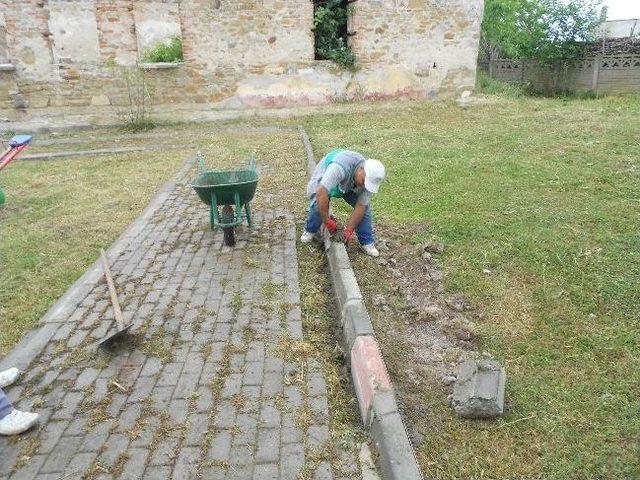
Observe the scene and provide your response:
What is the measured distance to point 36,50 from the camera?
1235 cm

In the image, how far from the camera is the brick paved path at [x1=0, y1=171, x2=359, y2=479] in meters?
2.65

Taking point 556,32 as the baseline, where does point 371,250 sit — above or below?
below

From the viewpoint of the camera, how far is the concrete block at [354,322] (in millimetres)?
3422

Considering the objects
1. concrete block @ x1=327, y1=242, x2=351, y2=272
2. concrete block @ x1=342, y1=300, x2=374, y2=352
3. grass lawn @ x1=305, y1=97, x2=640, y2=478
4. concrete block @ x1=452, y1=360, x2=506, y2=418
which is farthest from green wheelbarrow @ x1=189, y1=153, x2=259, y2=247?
concrete block @ x1=452, y1=360, x2=506, y2=418

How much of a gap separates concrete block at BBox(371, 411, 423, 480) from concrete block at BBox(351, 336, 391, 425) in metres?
0.17

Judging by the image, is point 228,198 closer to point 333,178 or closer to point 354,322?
point 333,178

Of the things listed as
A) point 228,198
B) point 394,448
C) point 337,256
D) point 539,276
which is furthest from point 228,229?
point 394,448

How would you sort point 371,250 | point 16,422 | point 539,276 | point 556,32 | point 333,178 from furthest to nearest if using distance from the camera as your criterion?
point 556,32, point 371,250, point 333,178, point 539,276, point 16,422

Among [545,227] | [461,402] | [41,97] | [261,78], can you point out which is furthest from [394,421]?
[41,97]

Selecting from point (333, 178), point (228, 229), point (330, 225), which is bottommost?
point (228, 229)

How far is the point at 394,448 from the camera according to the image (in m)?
2.51

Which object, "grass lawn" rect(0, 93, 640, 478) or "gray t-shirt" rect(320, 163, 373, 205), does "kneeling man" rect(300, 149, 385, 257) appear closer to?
"gray t-shirt" rect(320, 163, 373, 205)

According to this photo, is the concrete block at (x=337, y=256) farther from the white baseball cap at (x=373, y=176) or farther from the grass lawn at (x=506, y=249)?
→ the white baseball cap at (x=373, y=176)

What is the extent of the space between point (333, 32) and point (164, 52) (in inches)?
183
